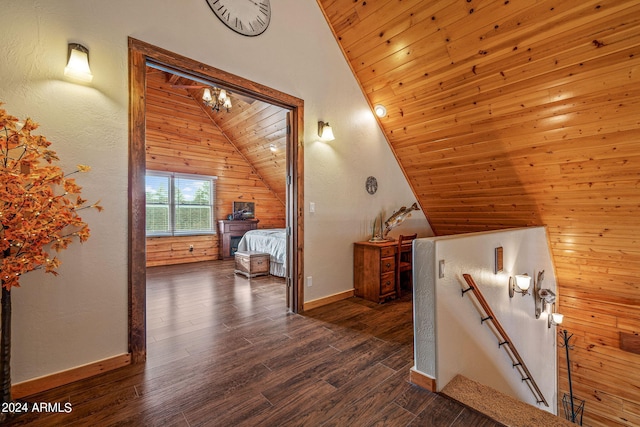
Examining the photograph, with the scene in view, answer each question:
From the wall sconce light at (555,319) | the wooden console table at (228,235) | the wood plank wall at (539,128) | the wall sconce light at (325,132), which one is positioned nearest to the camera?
the wood plank wall at (539,128)

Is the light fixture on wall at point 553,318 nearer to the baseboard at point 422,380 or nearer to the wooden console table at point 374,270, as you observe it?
the wooden console table at point 374,270

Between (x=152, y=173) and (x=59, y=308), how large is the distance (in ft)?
15.6

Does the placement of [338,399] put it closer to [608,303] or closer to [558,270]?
[558,270]

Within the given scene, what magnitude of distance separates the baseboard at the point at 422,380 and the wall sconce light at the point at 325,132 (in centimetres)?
248

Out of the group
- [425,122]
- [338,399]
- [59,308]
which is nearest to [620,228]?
[425,122]

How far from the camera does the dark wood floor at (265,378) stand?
1.50 meters

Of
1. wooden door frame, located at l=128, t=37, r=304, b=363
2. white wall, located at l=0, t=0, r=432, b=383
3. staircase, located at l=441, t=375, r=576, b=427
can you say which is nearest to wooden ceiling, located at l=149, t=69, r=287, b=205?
white wall, located at l=0, t=0, r=432, b=383

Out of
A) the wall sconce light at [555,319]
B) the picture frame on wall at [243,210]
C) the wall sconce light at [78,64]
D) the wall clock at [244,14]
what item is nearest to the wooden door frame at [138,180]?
the wall sconce light at [78,64]

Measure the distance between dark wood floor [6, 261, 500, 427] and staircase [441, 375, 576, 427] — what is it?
59 mm

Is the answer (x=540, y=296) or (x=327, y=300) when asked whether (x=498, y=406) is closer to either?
(x=327, y=300)

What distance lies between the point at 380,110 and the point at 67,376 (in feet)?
13.6

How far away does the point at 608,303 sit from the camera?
399cm

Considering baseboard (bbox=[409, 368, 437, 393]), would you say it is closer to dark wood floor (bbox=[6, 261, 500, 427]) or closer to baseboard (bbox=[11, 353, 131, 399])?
dark wood floor (bbox=[6, 261, 500, 427])

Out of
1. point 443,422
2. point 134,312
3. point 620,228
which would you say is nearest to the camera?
point 443,422
